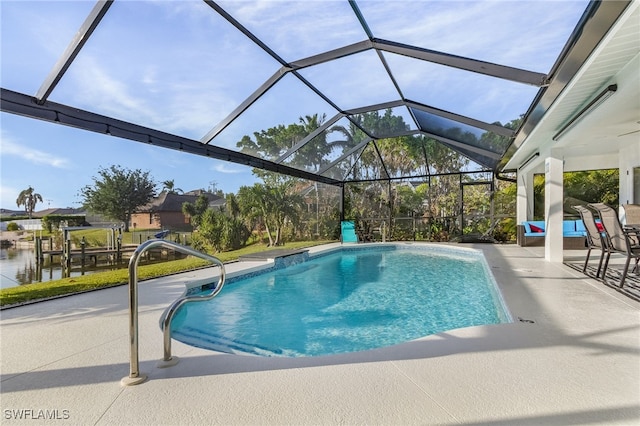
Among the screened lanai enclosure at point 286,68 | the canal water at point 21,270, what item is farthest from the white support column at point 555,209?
the canal water at point 21,270

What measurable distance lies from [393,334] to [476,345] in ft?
5.00

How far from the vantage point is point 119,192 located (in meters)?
14.0

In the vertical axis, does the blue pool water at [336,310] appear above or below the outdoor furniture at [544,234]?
below

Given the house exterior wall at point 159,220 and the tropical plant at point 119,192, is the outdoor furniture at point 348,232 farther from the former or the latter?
the tropical plant at point 119,192

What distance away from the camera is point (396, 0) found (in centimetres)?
439

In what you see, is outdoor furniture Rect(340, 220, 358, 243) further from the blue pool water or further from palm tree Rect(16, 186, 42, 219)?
palm tree Rect(16, 186, 42, 219)

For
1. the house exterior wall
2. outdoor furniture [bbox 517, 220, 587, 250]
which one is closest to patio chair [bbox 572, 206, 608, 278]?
outdoor furniture [bbox 517, 220, 587, 250]

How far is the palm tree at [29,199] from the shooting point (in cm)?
833

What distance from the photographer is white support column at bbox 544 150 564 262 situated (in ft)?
23.4

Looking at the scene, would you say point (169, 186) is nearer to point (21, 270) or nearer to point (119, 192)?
point (119, 192)

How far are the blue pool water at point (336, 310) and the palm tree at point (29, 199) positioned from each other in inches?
249

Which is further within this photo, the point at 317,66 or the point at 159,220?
the point at 159,220

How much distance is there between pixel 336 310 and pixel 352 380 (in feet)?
10.2

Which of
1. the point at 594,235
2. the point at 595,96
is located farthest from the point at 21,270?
the point at 594,235
